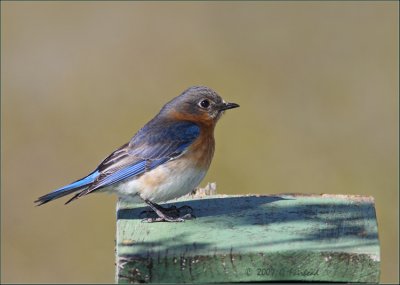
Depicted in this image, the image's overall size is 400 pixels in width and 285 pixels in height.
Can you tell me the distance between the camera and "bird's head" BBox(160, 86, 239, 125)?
11078 mm

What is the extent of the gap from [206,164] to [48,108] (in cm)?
700

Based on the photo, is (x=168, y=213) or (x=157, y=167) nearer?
(x=168, y=213)

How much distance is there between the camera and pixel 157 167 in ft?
34.4

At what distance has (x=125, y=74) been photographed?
1805cm

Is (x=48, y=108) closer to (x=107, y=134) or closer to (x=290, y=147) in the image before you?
(x=107, y=134)

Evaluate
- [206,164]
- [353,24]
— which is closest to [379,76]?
[353,24]

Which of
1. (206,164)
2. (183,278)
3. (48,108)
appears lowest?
(183,278)

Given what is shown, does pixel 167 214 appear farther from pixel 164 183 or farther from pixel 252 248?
pixel 252 248

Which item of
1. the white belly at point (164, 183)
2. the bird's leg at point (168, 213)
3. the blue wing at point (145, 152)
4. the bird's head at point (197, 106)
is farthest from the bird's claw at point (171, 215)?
the bird's head at point (197, 106)

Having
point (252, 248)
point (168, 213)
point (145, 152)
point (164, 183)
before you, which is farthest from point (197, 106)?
point (252, 248)

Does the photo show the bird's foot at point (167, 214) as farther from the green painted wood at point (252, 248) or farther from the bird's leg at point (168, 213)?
the green painted wood at point (252, 248)

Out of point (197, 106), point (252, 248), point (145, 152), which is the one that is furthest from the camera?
point (197, 106)

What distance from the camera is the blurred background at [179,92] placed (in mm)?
15422

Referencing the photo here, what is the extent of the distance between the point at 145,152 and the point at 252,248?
2.03m
